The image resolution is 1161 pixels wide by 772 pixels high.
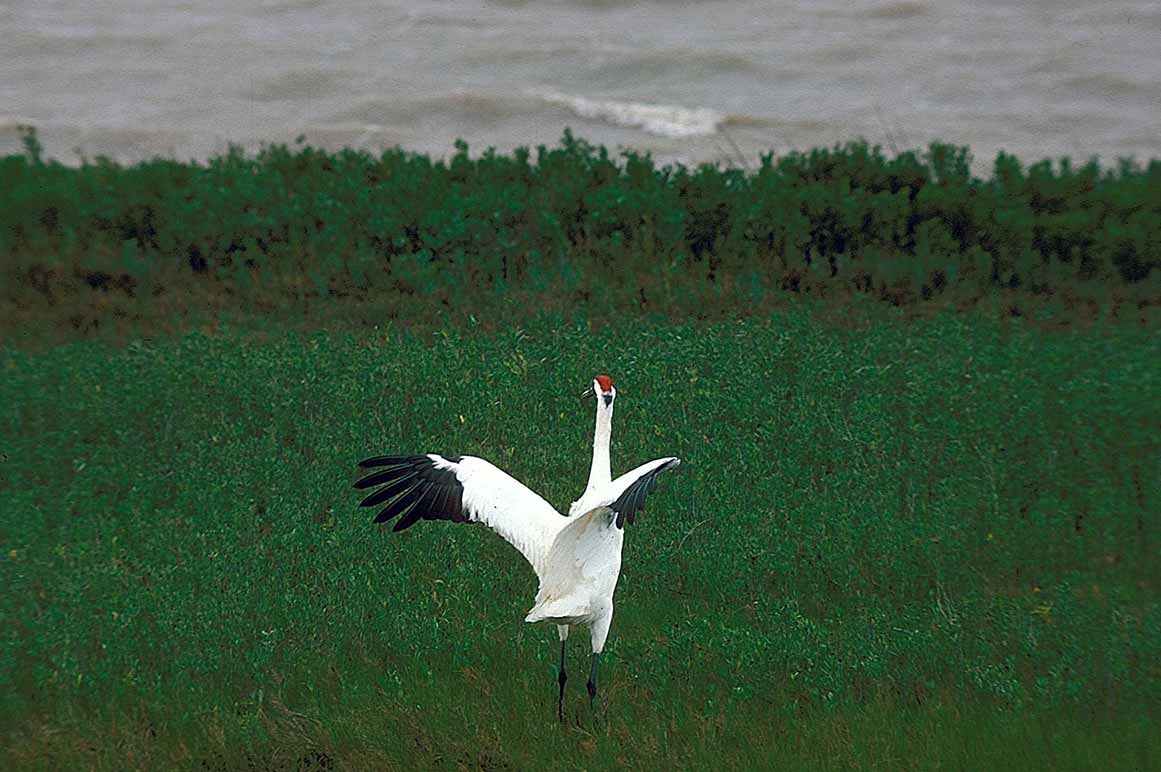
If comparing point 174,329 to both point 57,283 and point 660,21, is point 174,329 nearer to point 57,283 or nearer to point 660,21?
point 57,283

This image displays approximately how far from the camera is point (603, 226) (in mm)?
11188

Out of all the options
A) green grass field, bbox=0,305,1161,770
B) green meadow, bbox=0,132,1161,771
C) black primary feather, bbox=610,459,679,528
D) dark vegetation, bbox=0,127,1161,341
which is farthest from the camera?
dark vegetation, bbox=0,127,1161,341

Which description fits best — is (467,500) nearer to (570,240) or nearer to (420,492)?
(420,492)

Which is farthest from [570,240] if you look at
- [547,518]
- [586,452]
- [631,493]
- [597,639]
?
[631,493]

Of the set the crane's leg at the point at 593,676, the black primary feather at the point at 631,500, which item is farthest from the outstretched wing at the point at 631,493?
the crane's leg at the point at 593,676

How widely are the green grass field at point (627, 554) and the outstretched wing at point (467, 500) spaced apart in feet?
2.44

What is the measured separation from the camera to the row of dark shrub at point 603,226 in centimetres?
1078

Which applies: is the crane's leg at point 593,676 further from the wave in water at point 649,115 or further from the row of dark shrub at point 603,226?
the wave in water at point 649,115

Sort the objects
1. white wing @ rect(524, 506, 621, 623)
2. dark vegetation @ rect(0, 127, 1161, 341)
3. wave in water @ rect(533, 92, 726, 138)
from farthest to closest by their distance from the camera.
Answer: wave in water @ rect(533, 92, 726, 138) → dark vegetation @ rect(0, 127, 1161, 341) → white wing @ rect(524, 506, 621, 623)

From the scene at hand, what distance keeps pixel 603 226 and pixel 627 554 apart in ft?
13.7

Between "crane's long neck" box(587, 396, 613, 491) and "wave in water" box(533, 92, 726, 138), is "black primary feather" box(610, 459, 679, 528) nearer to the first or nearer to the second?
"crane's long neck" box(587, 396, 613, 491)

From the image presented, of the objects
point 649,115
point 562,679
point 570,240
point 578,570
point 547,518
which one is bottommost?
point 562,679

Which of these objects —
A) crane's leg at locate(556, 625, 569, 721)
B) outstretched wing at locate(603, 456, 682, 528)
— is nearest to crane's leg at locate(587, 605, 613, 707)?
crane's leg at locate(556, 625, 569, 721)

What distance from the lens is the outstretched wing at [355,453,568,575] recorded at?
Answer: 20.7 ft
